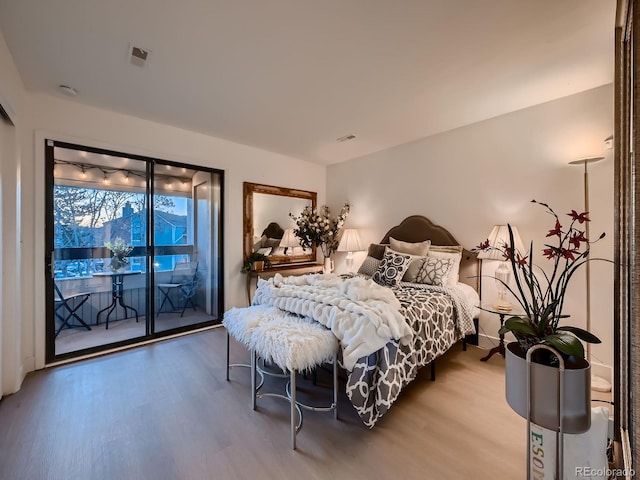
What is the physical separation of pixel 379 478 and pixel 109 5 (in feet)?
9.89

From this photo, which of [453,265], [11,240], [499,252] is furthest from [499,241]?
[11,240]

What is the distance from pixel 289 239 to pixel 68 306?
286cm

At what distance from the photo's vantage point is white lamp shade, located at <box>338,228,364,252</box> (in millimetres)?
4312

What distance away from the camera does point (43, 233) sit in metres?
2.57

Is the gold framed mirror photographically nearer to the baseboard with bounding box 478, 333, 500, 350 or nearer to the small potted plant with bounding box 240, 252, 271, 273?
the small potted plant with bounding box 240, 252, 271, 273

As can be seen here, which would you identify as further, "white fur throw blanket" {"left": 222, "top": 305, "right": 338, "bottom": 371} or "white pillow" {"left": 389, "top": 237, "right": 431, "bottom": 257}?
"white pillow" {"left": 389, "top": 237, "right": 431, "bottom": 257}

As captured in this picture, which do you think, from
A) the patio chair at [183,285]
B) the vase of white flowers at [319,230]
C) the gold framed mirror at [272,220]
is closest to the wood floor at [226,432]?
the patio chair at [183,285]

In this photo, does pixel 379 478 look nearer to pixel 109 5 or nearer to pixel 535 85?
pixel 109 5

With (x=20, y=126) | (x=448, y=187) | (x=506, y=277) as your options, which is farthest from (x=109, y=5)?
(x=506, y=277)

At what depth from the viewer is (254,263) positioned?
3988 mm

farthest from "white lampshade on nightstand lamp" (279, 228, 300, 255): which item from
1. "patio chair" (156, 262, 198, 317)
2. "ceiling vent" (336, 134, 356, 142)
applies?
"ceiling vent" (336, 134, 356, 142)

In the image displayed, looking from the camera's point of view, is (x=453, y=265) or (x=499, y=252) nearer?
(x=499, y=252)

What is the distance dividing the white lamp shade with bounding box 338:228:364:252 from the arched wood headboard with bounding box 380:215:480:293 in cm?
39

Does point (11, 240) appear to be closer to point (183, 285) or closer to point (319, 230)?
point (183, 285)
